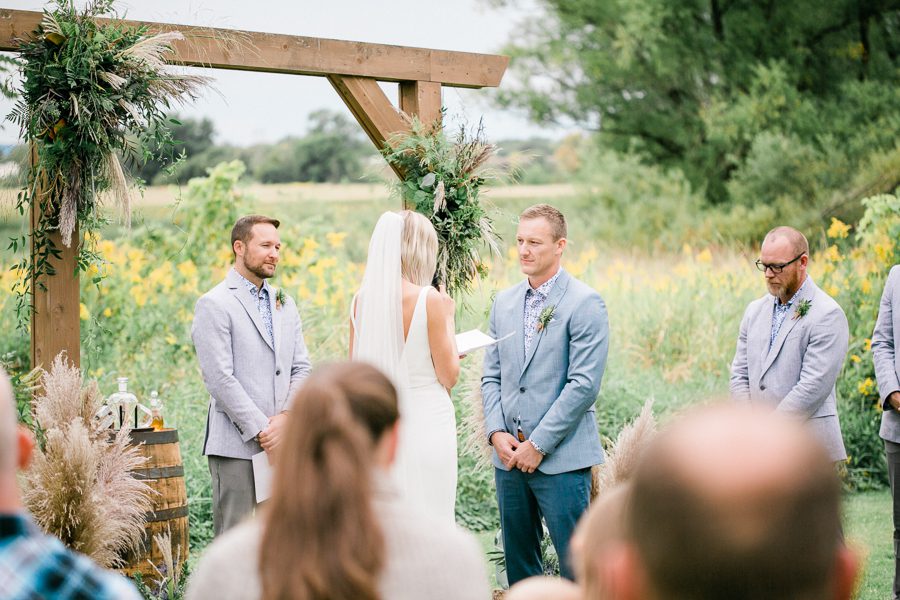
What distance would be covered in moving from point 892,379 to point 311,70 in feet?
11.1

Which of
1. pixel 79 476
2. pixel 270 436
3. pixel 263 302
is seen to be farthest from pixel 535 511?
pixel 79 476

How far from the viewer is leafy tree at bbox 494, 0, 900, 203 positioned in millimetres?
14117

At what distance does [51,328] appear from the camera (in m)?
4.66

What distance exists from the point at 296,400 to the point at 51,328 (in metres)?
3.42

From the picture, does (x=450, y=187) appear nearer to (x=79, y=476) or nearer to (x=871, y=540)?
(x=79, y=476)

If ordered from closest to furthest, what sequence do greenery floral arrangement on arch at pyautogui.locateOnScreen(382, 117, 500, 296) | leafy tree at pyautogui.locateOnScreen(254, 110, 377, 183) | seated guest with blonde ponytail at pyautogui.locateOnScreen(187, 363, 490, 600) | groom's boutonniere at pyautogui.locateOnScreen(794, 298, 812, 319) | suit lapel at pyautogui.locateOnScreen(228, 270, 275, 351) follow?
1. seated guest with blonde ponytail at pyautogui.locateOnScreen(187, 363, 490, 600)
2. groom's boutonniere at pyautogui.locateOnScreen(794, 298, 812, 319)
3. suit lapel at pyautogui.locateOnScreen(228, 270, 275, 351)
4. greenery floral arrangement on arch at pyautogui.locateOnScreen(382, 117, 500, 296)
5. leafy tree at pyautogui.locateOnScreen(254, 110, 377, 183)

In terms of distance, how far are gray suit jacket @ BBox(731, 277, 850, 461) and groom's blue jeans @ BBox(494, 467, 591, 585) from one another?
88cm

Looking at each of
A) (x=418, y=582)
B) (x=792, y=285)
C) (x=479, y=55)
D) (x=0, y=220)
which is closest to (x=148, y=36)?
(x=0, y=220)

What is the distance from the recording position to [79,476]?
416cm

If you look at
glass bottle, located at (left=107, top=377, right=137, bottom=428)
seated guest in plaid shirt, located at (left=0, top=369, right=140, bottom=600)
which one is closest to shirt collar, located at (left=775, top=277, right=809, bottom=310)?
glass bottle, located at (left=107, top=377, right=137, bottom=428)

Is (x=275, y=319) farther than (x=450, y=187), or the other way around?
(x=450, y=187)

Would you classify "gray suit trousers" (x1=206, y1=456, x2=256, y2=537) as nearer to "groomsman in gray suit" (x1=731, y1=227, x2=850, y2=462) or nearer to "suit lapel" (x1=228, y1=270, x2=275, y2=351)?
"suit lapel" (x1=228, y1=270, x2=275, y2=351)

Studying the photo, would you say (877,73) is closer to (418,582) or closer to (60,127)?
(60,127)

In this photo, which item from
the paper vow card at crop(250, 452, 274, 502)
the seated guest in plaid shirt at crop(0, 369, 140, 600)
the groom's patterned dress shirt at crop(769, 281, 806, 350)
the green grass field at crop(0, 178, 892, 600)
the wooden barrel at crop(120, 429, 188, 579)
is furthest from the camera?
the green grass field at crop(0, 178, 892, 600)
